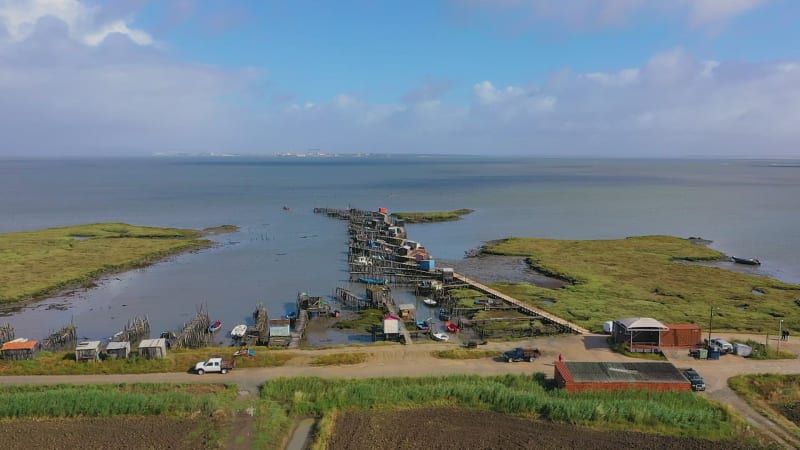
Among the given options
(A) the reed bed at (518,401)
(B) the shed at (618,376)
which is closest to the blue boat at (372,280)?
(A) the reed bed at (518,401)

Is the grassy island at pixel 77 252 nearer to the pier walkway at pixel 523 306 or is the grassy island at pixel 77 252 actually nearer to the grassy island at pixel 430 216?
the grassy island at pixel 430 216

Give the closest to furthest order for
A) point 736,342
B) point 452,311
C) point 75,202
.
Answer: point 736,342 < point 452,311 < point 75,202

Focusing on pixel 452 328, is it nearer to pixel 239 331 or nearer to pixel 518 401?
pixel 518 401

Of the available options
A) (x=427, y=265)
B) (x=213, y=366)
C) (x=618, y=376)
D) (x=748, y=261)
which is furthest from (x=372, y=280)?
(x=748, y=261)

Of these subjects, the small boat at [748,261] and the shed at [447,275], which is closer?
the shed at [447,275]

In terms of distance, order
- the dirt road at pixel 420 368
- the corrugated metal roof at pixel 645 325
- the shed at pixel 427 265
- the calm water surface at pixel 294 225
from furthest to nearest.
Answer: the shed at pixel 427 265 < the calm water surface at pixel 294 225 < the corrugated metal roof at pixel 645 325 < the dirt road at pixel 420 368

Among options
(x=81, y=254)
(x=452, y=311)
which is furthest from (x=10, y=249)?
(x=452, y=311)

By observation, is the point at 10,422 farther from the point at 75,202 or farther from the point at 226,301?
the point at 75,202
